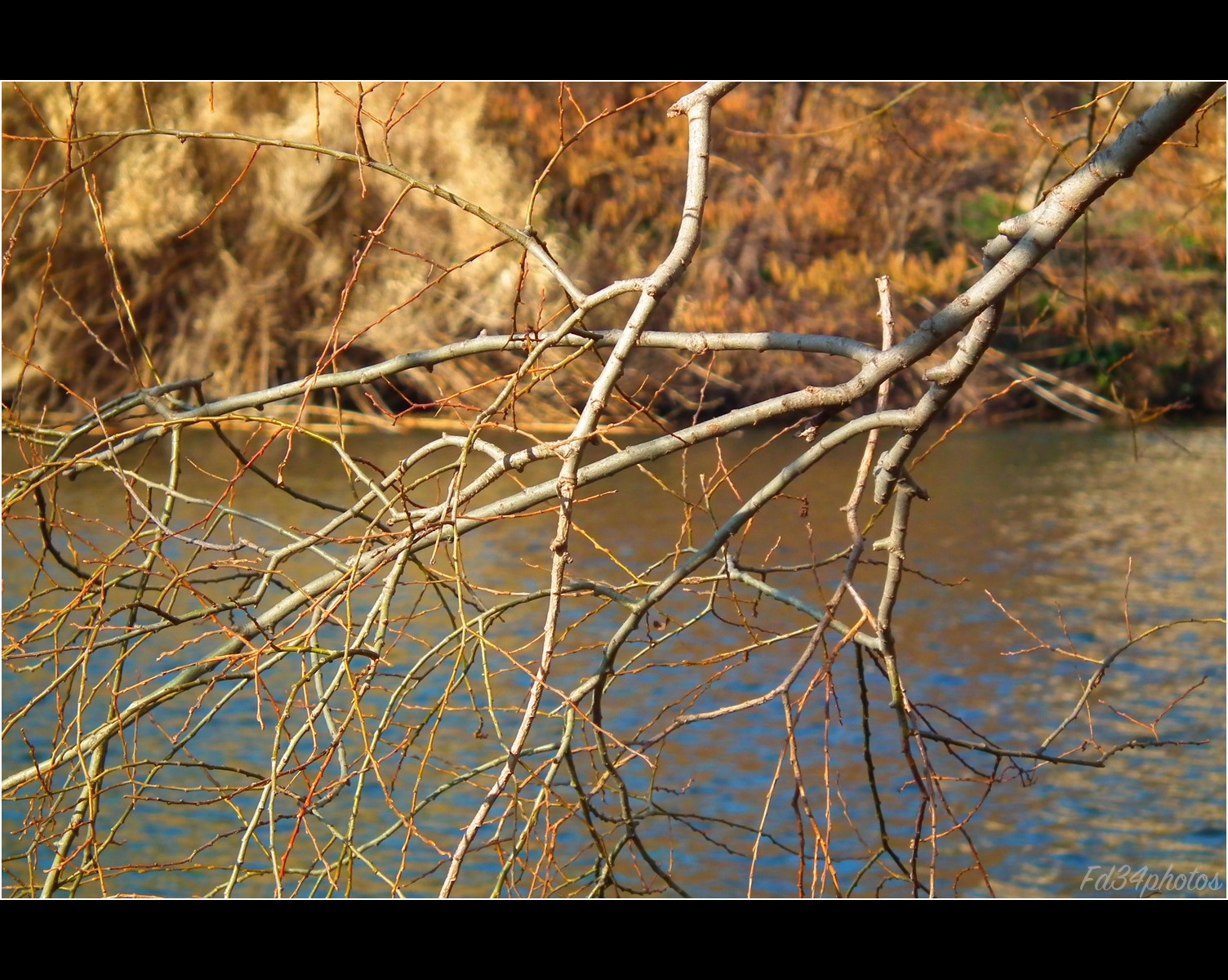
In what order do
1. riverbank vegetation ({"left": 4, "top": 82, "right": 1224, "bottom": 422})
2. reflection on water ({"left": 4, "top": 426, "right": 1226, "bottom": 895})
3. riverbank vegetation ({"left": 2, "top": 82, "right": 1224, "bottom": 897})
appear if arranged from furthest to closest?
riverbank vegetation ({"left": 4, "top": 82, "right": 1224, "bottom": 422}), reflection on water ({"left": 4, "top": 426, "right": 1226, "bottom": 895}), riverbank vegetation ({"left": 2, "top": 82, "right": 1224, "bottom": 897})

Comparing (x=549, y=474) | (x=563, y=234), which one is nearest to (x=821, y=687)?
(x=549, y=474)

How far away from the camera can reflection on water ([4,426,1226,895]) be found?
7320 millimetres

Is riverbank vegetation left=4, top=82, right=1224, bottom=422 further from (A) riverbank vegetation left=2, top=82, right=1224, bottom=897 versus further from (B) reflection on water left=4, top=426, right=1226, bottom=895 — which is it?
(B) reflection on water left=4, top=426, right=1226, bottom=895

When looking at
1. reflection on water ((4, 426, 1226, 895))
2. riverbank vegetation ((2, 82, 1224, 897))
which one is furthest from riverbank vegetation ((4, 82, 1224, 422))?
reflection on water ((4, 426, 1226, 895))

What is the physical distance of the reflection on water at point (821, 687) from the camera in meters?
7.32

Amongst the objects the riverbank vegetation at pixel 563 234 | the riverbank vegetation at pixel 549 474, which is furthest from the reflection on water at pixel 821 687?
the riverbank vegetation at pixel 563 234

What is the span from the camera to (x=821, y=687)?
35.0ft

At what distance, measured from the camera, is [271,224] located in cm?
1894

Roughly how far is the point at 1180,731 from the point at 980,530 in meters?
5.82

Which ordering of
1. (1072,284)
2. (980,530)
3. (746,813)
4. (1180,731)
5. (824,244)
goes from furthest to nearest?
(824,244)
(1072,284)
(980,530)
(1180,731)
(746,813)

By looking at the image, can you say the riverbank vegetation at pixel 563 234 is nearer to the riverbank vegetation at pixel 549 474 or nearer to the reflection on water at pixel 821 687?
the riverbank vegetation at pixel 549 474

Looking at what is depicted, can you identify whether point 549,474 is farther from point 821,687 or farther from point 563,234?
point 563,234
